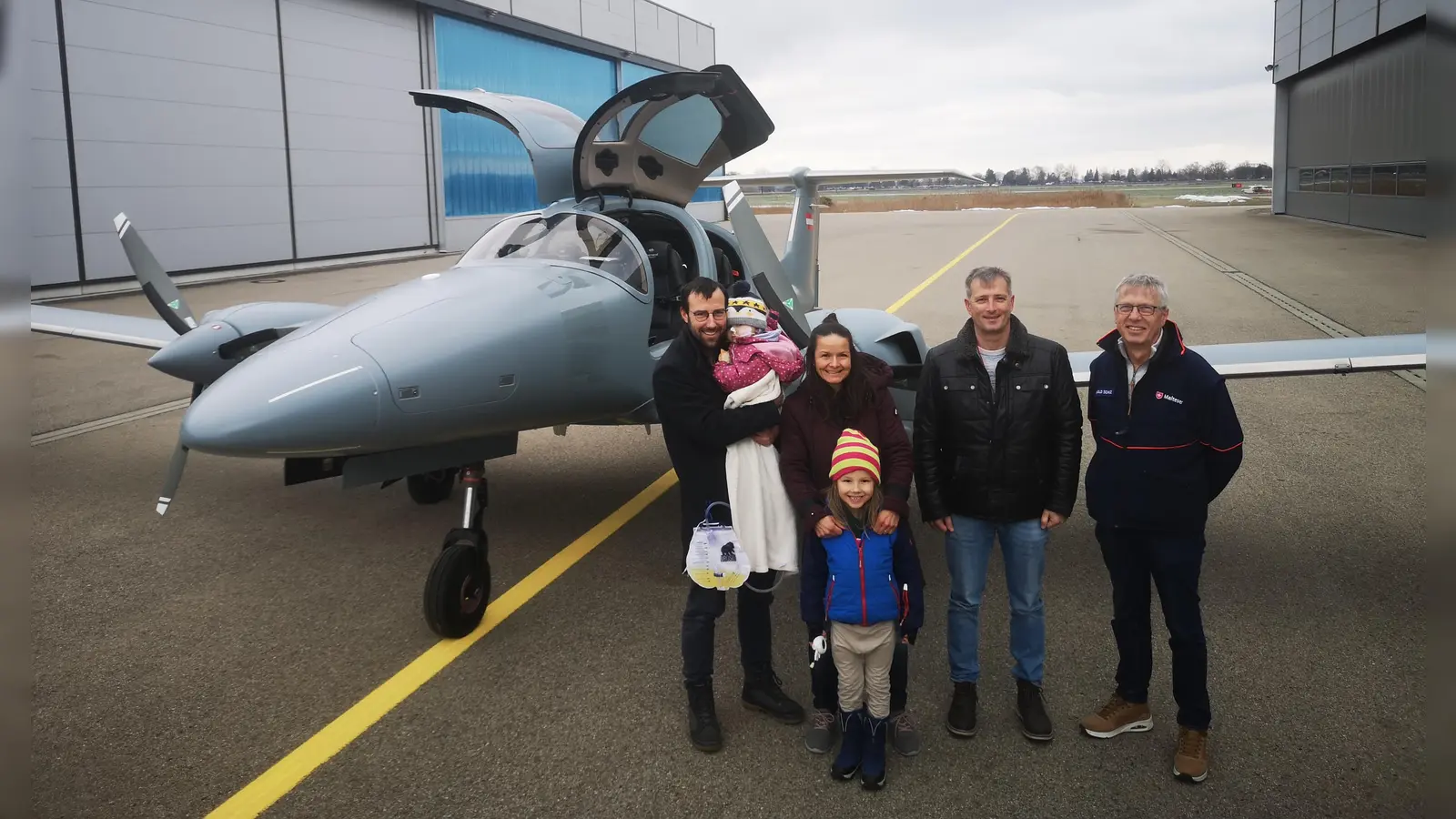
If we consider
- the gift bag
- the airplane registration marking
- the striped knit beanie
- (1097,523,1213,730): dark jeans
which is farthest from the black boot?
the airplane registration marking

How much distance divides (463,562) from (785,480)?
209 centimetres

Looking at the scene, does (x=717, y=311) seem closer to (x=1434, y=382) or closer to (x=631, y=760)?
(x=631, y=760)

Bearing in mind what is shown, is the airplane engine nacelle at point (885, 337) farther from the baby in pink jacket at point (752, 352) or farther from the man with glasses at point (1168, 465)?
the man with glasses at point (1168, 465)

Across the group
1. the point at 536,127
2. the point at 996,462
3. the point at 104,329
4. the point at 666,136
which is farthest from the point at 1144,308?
the point at 104,329

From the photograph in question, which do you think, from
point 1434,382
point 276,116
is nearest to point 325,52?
point 276,116

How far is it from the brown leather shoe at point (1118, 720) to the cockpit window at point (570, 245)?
360cm

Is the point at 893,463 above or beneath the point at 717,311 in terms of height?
beneath

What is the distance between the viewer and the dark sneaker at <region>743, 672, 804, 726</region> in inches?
172

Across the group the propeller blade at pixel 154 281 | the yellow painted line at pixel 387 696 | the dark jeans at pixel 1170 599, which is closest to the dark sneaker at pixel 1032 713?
the dark jeans at pixel 1170 599

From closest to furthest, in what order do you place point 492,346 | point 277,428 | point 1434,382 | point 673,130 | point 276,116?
point 1434,382 < point 277,428 < point 492,346 < point 673,130 < point 276,116

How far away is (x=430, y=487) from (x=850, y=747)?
473cm

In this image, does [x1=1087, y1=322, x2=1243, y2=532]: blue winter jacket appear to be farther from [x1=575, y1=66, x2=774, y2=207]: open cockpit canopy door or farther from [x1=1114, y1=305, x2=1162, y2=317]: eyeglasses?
[x1=575, y1=66, x2=774, y2=207]: open cockpit canopy door

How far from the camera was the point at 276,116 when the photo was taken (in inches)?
971

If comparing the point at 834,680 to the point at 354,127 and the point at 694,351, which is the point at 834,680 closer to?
the point at 694,351
